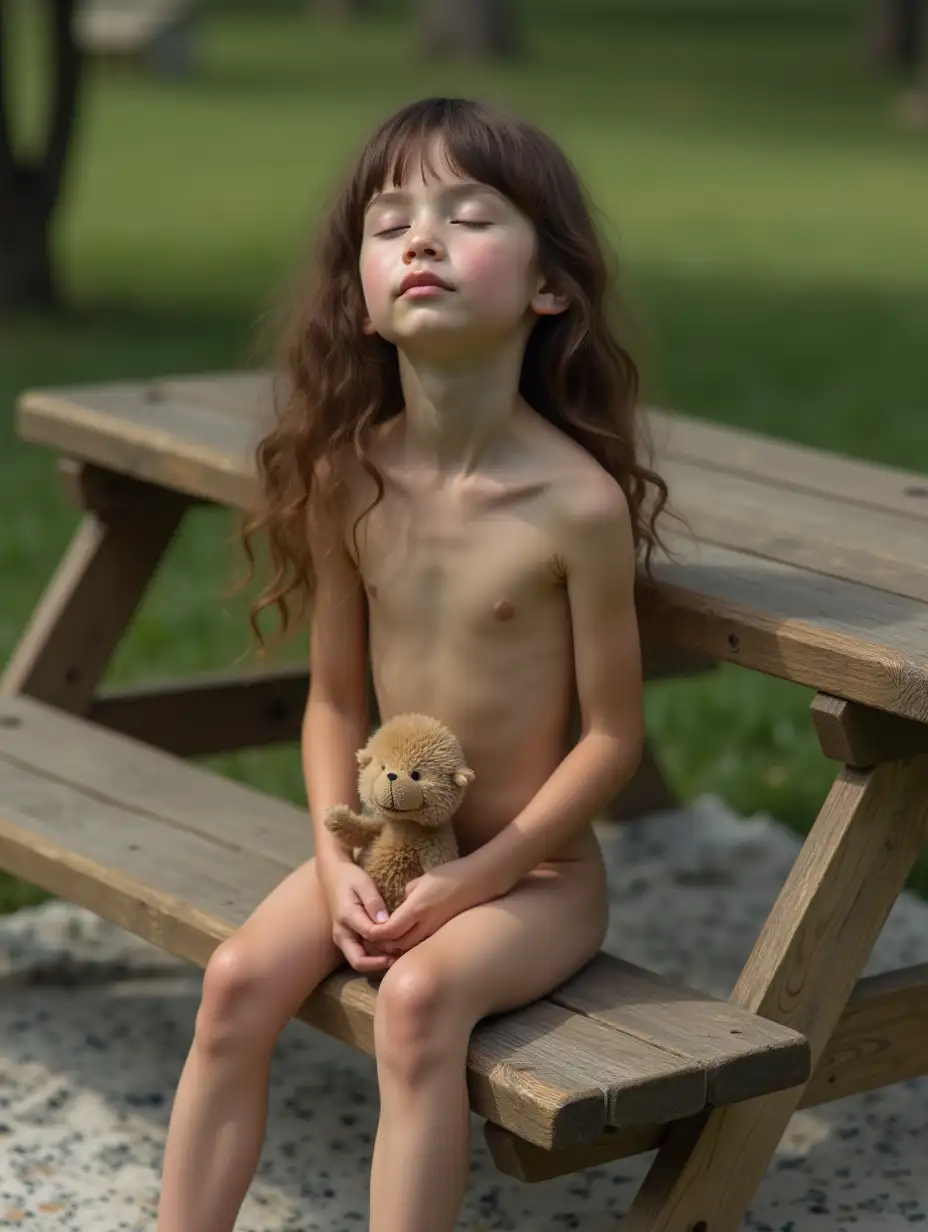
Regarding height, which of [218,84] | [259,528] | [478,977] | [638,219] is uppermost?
[259,528]

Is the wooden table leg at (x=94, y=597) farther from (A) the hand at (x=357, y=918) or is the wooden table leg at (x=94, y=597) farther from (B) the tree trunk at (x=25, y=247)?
(B) the tree trunk at (x=25, y=247)

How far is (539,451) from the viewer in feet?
9.17

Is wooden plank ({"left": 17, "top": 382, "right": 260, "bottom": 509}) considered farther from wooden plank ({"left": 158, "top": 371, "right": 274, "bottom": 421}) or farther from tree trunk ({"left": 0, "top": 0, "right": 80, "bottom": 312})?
tree trunk ({"left": 0, "top": 0, "right": 80, "bottom": 312})

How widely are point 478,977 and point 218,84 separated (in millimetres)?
20150

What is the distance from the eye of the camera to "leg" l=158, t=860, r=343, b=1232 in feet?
8.76

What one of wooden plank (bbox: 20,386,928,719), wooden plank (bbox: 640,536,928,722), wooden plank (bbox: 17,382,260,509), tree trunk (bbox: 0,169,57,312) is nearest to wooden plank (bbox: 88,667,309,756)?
wooden plank (bbox: 17,382,260,509)

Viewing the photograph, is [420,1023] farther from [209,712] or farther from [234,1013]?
[209,712]

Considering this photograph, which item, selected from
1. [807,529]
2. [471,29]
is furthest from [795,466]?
[471,29]

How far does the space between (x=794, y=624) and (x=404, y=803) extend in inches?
19.4

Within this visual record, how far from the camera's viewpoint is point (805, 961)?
2.74 m

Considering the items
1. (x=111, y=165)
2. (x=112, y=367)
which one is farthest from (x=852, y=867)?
(x=111, y=165)

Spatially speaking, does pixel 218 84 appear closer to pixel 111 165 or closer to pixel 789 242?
pixel 111 165

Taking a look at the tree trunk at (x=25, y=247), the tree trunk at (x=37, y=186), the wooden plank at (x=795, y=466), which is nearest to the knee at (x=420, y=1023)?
the wooden plank at (x=795, y=466)

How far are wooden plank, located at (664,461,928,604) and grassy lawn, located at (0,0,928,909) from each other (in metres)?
0.34
